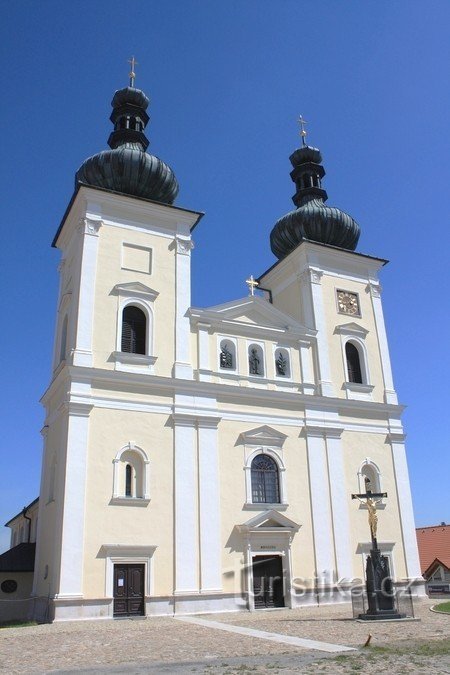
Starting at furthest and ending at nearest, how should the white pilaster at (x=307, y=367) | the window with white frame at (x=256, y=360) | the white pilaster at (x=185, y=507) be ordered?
the white pilaster at (x=307, y=367)
the window with white frame at (x=256, y=360)
the white pilaster at (x=185, y=507)

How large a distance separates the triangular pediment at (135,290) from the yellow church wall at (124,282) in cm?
16

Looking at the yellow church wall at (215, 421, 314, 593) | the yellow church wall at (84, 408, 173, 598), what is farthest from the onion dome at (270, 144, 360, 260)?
the yellow church wall at (84, 408, 173, 598)

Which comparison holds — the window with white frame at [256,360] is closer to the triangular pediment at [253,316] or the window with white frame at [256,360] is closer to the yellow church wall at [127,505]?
the triangular pediment at [253,316]

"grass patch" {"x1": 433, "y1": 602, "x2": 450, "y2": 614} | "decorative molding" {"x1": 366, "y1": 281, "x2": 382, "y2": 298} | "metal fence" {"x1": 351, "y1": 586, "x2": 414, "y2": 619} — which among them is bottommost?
"grass patch" {"x1": 433, "y1": 602, "x2": 450, "y2": 614}

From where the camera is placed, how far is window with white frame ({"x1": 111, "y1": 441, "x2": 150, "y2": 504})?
18.6 m

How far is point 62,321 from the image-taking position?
75.4ft

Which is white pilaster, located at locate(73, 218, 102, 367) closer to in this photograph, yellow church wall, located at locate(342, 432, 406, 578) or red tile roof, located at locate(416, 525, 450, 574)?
yellow church wall, located at locate(342, 432, 406, 578)

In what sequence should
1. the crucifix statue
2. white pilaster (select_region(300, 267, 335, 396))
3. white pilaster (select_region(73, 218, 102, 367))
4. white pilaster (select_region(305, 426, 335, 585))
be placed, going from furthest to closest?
white pilaster (select_region(300, 267, 335, 396)) < white pilaster (select_region(305, 426, 335, 585)) < white pilaster (select_region(73, 218, 102, 367)) < the crucifix statue

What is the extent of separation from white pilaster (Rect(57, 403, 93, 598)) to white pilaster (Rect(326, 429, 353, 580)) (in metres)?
8.87

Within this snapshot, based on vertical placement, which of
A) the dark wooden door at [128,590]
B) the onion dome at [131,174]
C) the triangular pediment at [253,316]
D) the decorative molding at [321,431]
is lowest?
the dark wooden door at [128,590]

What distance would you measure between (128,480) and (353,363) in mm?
10992

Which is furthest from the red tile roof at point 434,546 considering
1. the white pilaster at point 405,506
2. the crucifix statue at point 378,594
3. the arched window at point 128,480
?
the arched window at point 128,480

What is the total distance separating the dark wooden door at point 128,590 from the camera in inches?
691

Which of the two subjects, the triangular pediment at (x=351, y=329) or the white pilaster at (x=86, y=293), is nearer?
the white pilaster at (x=86, y=293)
